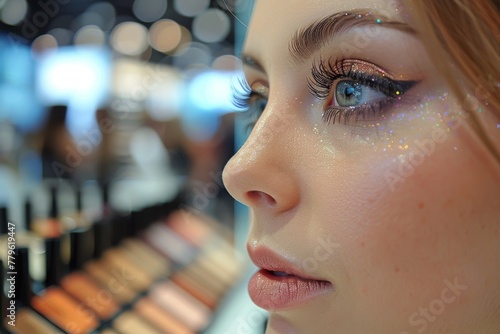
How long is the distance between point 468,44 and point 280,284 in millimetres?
404

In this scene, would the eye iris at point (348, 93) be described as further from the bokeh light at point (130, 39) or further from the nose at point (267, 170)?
Answer: the bokeh light at point (130, 39)

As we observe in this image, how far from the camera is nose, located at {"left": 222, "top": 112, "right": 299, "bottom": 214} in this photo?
0.70m

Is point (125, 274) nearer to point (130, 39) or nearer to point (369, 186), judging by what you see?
point (130, 39)

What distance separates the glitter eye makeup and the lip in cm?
21

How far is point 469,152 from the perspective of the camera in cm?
63

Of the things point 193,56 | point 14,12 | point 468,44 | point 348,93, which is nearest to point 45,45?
point 14,12

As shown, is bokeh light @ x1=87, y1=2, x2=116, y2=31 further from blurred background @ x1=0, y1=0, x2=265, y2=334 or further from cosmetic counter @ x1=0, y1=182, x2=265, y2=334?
cosmetic counter @ x1=0, y1=182, x2=265, y2=334

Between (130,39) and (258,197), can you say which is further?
(130,39)

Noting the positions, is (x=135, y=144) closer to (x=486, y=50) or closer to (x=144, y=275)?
(x=144, y=275)

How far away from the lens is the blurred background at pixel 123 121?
1758 mm

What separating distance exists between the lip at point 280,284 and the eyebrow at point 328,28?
287mm

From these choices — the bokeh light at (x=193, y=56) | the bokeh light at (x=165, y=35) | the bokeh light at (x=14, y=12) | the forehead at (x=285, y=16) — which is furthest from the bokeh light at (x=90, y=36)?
the forehead at (x=285, y=16)

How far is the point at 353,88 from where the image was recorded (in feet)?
2.30

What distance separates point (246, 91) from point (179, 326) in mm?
1361
